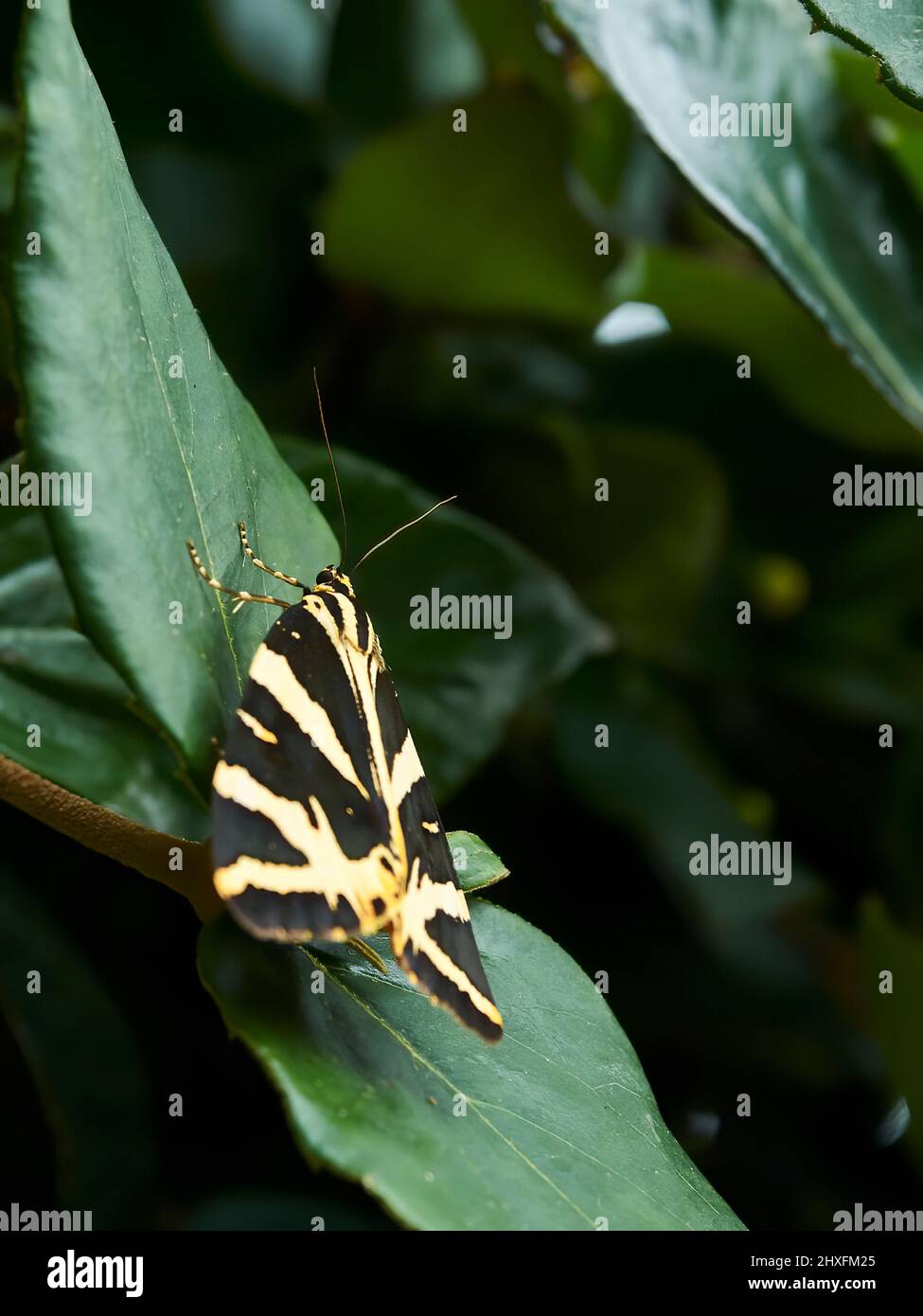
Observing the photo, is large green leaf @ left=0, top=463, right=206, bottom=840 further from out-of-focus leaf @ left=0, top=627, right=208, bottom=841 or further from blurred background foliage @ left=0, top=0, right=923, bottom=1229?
blurred background foliage @ left=0, top=0, right=923, bottom=1229

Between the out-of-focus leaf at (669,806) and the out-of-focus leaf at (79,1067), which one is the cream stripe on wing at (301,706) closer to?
the out-of-focus leaf at (79,1067)

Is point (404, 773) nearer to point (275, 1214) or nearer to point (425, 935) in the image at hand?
point (425, 935)

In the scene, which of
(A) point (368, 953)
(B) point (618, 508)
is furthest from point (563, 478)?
(A) point (368, 953)

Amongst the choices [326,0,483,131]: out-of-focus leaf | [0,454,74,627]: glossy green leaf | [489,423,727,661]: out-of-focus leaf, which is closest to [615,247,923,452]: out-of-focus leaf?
[489,423,727,661]: out-of-focus leaf

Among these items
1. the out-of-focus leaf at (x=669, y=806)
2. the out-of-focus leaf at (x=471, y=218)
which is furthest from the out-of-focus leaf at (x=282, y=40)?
the out-of-focus leaf at (x=669, y=806)

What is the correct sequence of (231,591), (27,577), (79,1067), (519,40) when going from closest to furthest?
(231,591) < (27,577) < (79,1067) < (519,40)
